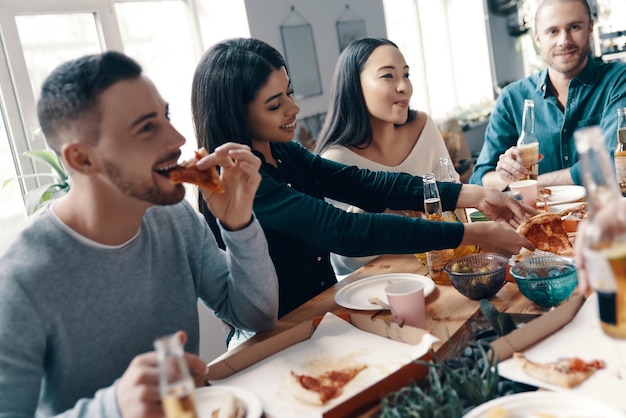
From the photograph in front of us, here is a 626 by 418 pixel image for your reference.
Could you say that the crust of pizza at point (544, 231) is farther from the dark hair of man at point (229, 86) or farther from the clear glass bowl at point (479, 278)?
the dark hair of man at point (229, 86)

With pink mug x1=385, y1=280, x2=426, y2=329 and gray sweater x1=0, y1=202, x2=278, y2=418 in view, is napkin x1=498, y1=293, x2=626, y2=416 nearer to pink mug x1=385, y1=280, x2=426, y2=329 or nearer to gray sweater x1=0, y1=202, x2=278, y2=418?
pink mug x1=385, y1=280, x2=426, y2=329

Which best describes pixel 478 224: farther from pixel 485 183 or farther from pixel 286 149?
pixel 485 183

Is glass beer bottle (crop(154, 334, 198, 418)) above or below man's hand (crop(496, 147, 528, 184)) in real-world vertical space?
above

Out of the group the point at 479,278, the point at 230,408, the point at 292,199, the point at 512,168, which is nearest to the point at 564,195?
the point at 512,168

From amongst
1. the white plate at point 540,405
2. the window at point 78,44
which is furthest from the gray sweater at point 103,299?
the window at point 78,44

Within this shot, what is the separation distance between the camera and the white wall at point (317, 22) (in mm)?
3934

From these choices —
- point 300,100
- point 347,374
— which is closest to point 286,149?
point 347,374

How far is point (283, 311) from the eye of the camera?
1.88 metres

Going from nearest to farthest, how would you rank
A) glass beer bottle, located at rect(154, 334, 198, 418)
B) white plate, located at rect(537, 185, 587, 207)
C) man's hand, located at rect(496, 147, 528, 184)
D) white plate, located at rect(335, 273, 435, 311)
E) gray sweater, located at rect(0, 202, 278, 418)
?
glass beer bottle, located at rect(154, 334, 198, 418)
gray sweater, located at rect(0, 202, 278, 418)
white plate, located at rect(335, 273, 435, 311)
white plate, located at rect(537, 185, 587, 207)
man's hand, located at rect(496, 147, 528, 184)

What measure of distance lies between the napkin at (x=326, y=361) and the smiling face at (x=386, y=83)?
1.39 m

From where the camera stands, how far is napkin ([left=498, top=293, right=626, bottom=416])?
927 mm

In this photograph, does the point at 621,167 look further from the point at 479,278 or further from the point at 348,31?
the point at 348,31

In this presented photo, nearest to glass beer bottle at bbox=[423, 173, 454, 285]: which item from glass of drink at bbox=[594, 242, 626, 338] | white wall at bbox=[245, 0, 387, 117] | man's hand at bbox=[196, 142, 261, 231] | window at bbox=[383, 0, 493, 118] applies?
man's hand at bbox=[196, 142, 261, 231]

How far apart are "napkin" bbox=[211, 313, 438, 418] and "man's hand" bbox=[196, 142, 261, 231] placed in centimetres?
33
